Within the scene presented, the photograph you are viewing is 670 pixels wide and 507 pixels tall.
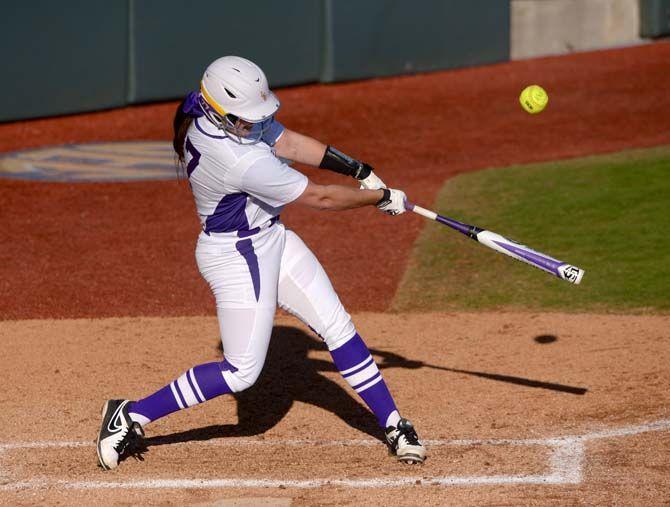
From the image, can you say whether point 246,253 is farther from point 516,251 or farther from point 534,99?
point 534,99

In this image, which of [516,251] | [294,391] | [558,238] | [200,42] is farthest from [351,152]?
[516,251]

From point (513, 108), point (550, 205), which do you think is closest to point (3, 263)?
point (550, 205)

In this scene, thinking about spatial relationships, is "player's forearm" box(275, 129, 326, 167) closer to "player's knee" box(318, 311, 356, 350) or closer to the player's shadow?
"player's knee" box(318, 311, 356, 350)

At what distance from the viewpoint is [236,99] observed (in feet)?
17.9

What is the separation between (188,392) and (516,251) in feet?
6.22

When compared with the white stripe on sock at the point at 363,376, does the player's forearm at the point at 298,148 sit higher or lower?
higher

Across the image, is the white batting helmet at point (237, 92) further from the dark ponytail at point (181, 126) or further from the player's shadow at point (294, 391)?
the player's shadow at point (294, 391)

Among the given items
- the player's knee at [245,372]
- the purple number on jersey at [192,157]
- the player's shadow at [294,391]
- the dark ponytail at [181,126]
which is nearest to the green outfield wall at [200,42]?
the player's shadow at [294,391]

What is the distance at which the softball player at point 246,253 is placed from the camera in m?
5.52

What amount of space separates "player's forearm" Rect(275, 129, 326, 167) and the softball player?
0.27 m

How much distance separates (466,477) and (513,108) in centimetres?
1116

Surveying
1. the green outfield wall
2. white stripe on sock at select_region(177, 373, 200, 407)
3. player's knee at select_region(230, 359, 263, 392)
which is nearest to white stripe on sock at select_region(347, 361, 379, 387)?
player's knee at select_region(230, 359, 263, 392)

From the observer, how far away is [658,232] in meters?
10.0

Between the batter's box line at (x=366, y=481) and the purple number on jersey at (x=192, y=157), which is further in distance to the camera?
the purple number on jersey at (x=192, y=157)
